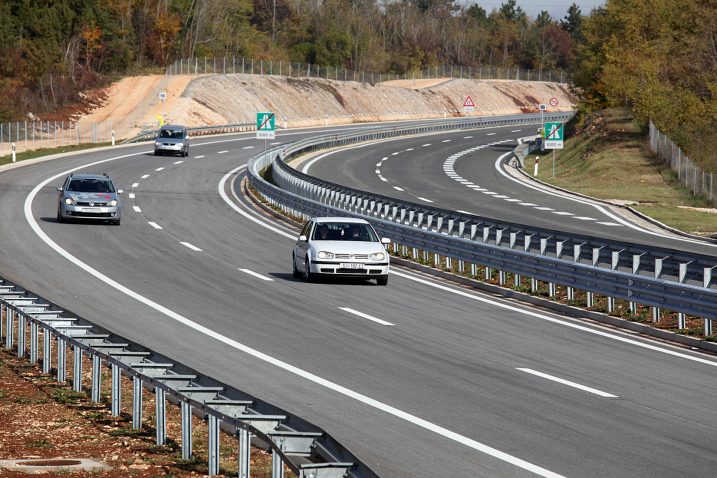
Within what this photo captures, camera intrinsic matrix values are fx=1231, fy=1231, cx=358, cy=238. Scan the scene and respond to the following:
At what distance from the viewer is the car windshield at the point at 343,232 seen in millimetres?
25895

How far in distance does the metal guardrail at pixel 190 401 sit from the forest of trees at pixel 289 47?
158 ft

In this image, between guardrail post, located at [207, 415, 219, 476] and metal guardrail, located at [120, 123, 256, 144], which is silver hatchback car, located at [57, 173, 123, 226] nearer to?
guardrail post, located at [207, 415, 219, 476]

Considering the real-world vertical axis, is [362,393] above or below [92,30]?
below

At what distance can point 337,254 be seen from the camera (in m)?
24.8

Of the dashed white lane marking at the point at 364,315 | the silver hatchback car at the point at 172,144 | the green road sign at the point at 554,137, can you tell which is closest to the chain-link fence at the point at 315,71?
the silver hatchback car at the point at 172,144

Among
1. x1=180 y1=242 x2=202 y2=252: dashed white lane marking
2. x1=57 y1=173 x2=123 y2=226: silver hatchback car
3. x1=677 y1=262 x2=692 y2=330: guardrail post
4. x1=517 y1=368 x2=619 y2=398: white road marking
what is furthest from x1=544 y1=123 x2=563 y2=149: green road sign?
x1=517 y1=368 x2=619 y2=398: white road marking

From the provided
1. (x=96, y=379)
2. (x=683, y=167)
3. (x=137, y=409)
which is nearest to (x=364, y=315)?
(x=96, y=379)

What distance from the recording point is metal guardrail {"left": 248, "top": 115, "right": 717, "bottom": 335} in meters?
20.1

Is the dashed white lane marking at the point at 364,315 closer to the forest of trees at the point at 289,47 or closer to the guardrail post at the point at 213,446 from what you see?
the guardrail post at the point at 213,446

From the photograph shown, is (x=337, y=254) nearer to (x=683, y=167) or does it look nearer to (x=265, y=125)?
(x=265, y=125)

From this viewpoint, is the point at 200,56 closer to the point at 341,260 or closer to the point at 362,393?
the point at 341,260

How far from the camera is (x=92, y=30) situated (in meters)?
112

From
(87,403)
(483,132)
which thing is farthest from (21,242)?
(483,132)

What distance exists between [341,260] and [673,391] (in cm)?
1135
